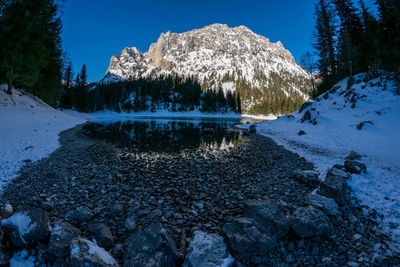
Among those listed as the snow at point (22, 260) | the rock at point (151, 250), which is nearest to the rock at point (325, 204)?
the rock at point (151, 250)

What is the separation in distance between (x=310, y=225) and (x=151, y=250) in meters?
3.87

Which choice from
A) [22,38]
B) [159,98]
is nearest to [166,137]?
[22,38]

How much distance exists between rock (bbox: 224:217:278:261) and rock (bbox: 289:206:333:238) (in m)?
0.72

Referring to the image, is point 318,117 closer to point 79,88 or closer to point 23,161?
point 23,161

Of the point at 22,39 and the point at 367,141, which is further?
the point at 22,39

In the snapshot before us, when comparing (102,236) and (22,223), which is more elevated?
(22,223)

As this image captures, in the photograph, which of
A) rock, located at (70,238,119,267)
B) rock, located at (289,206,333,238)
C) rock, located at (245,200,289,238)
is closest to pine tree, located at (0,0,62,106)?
rock, located at (70,238,119,267)

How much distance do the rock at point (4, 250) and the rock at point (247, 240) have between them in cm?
442

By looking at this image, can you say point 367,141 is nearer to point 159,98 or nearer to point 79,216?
point 79,216

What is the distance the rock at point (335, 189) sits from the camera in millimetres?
5632

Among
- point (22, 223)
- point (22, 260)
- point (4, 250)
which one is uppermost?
point (22, 223)

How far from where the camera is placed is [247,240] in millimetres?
3629

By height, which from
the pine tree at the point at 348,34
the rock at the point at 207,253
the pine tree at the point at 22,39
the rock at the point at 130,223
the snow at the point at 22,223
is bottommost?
the rock at the point at 130,223

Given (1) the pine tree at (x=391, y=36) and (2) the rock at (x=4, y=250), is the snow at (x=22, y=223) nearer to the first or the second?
(2) the rock at (x=4, y=250)
